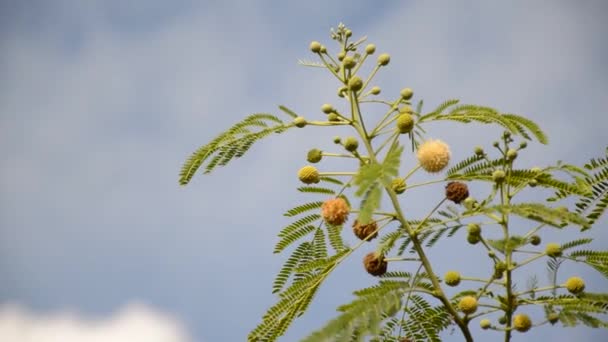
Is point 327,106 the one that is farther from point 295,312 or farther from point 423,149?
point 295,312

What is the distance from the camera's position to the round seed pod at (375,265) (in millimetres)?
4133

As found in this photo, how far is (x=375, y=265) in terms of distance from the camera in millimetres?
4141

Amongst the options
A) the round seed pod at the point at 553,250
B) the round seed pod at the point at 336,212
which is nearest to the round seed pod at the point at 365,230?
the round seed pod at the point at 336,212

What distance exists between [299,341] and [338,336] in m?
0.25

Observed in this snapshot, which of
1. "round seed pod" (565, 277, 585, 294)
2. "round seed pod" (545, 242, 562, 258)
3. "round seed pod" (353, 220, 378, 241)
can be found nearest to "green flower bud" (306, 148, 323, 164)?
"round seed pod" (353, 220, 378, 241)

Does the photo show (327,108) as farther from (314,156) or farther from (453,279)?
(453,279)

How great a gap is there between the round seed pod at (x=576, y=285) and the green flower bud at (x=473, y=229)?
0.64 metres

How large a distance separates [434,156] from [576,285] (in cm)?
114

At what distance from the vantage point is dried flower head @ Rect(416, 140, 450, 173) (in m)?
4.03

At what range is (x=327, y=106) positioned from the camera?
14.0 ft

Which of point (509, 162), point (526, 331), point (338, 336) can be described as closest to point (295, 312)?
point (338, 336)

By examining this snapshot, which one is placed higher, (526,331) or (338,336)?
(526,331)

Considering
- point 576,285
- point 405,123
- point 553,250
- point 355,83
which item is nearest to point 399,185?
point 405,123

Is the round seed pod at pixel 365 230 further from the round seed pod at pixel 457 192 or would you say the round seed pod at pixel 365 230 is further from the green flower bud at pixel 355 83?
the green flower bud at pixel 355 83
